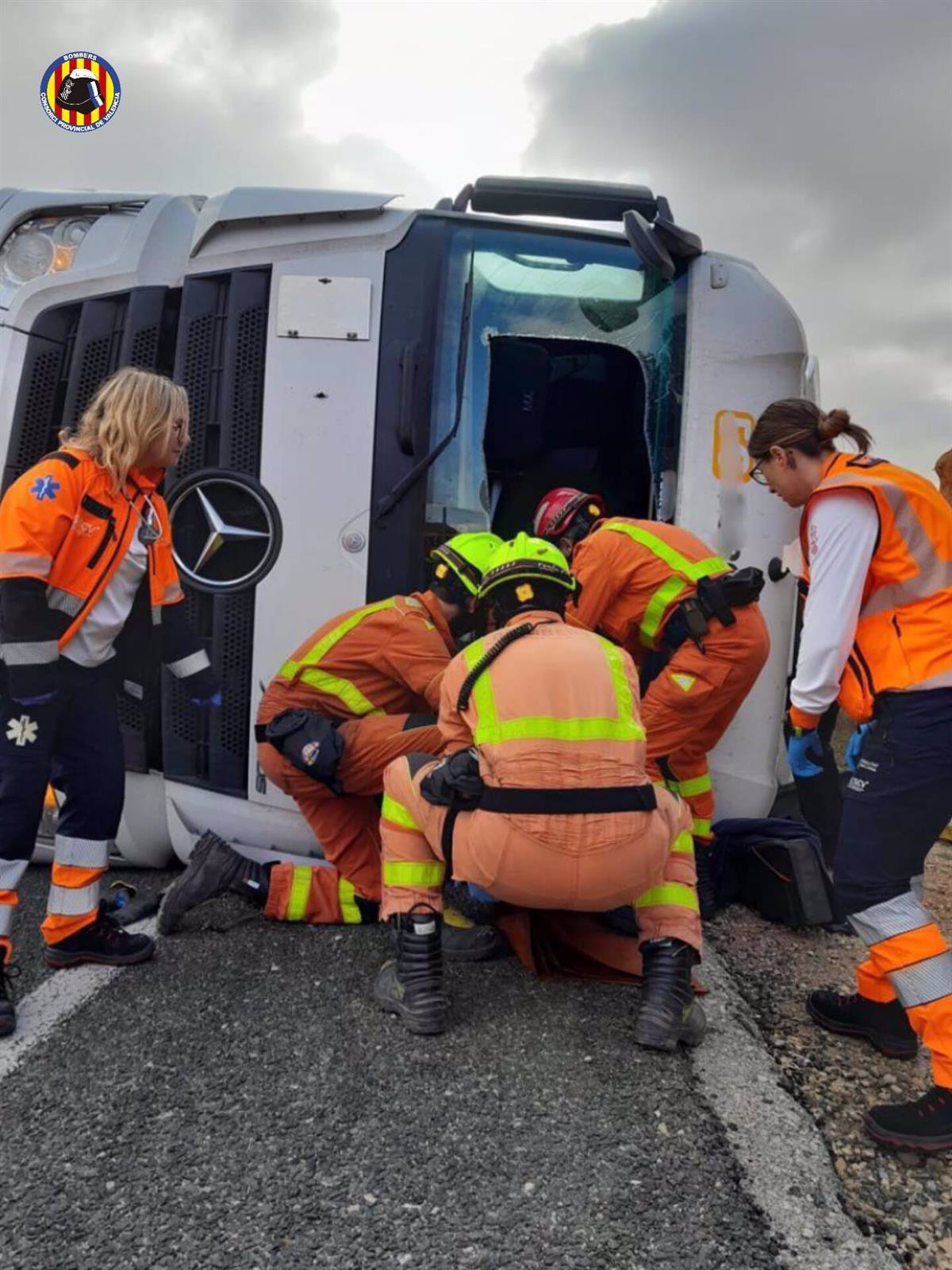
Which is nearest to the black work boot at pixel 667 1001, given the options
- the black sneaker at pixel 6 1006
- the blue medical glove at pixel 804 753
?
the blue medical glove at pixel 804 753

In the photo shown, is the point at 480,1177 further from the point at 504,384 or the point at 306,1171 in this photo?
the point at 504,384

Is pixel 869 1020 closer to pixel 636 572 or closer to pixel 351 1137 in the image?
pixel 351 1137

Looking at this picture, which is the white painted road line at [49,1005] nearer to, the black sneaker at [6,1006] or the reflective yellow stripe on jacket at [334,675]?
the black sneaker at [6,1006]

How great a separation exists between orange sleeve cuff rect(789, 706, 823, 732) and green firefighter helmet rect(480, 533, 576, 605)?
2.29 ft

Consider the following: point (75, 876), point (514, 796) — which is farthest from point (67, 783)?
point (514, 796)

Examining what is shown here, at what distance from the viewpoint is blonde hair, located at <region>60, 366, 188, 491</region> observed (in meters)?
2.78

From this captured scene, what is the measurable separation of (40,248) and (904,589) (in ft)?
11.0

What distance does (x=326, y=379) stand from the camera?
139 inches

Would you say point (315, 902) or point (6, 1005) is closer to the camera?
point (6, 1005)

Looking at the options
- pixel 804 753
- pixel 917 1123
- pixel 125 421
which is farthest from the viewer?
pixel 804 753

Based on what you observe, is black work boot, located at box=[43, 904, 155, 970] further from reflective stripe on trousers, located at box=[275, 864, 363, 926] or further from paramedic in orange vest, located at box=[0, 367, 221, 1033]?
reflective stripe on trousers, located at box=[275, 864, 363, 926]

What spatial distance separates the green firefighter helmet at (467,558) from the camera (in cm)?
316

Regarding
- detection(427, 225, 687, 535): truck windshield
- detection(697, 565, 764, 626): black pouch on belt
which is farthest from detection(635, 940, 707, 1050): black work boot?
detection(427, 225, 687, 535): truck windshield

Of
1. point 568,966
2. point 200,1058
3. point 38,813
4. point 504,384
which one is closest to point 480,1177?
point 200,1058
